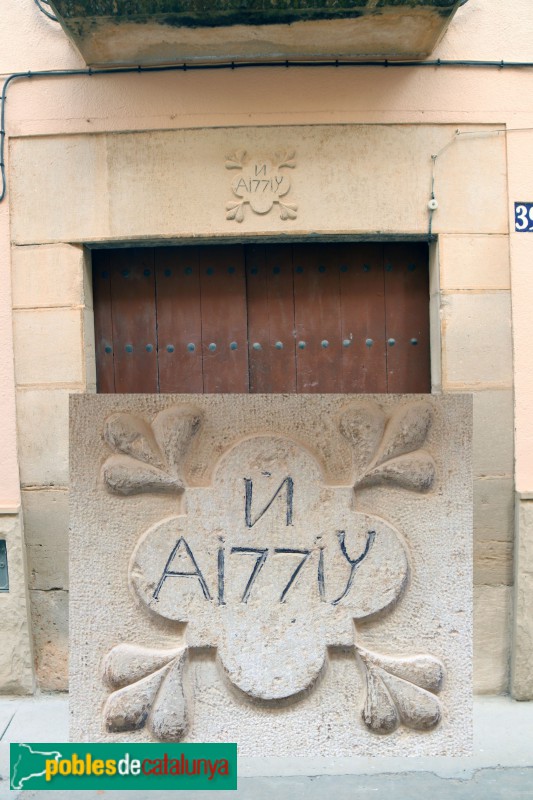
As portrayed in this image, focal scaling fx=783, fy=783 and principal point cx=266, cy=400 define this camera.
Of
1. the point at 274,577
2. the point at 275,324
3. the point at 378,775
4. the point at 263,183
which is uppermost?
the point at 263,183

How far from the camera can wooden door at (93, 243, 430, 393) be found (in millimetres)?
3809

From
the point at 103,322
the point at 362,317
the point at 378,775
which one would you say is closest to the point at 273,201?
the point at 362,317

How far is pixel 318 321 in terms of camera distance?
12.5 feet

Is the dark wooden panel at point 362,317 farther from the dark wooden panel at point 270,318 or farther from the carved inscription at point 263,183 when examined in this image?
the carved inscription at point 263,183

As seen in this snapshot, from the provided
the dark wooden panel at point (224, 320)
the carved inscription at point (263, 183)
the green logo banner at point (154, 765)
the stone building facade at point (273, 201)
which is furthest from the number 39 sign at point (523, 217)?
the green logo banner at point (154, 765)

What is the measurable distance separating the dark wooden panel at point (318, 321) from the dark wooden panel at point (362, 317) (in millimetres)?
34

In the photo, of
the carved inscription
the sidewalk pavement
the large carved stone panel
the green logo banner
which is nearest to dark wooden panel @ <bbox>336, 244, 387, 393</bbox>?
the carved inscription

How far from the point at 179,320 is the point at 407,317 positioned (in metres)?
1.11

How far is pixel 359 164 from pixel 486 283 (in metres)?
0.80

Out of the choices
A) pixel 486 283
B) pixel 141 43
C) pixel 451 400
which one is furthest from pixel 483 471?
pixel 141 43

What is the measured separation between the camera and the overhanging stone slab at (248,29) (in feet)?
10.5

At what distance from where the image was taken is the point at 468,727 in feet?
6.67

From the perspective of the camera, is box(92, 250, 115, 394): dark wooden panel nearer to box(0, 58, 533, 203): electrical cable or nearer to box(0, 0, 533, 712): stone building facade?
box(0, 0, 533, 712): stone building facade

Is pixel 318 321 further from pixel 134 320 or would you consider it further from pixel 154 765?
pixel 154 765
